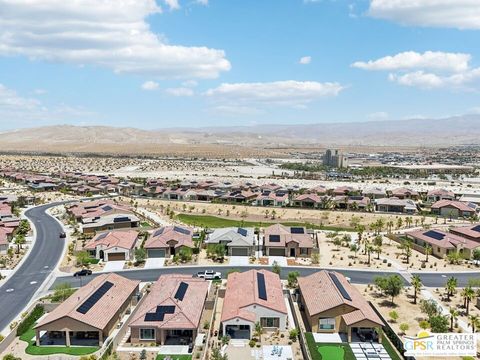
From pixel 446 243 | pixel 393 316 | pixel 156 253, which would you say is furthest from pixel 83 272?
pixel 446 243

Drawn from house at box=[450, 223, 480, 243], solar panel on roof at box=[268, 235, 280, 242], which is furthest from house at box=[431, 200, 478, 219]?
solar panel on roof at box=[268, 235, 280, 242]

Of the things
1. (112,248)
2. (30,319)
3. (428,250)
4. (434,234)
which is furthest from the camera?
(434,234)

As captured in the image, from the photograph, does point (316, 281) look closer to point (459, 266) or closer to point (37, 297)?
point (459, 266)

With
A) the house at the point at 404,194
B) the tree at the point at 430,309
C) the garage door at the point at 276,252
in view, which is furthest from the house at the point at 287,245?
the house at the point at 404,194

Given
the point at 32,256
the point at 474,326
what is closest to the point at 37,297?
the point at 32,256

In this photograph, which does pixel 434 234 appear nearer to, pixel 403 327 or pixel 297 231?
pixel 297 231

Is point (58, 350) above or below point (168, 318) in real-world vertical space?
below

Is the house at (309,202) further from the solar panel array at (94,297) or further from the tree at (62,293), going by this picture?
the solar panel array at (94,297)
